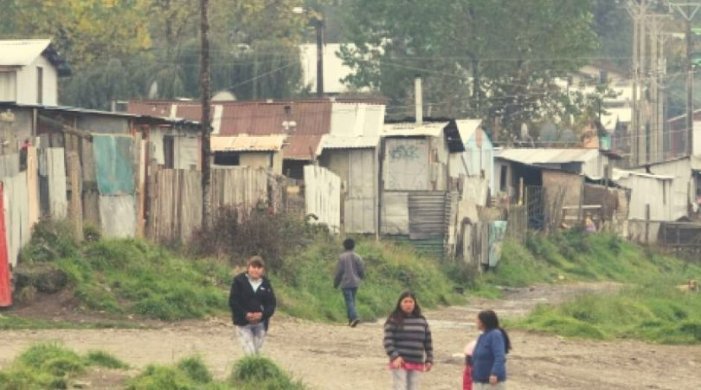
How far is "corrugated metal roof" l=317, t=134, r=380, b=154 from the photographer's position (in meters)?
41.5

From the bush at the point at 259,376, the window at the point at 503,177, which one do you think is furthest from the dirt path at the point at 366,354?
the window at the point at 503,177

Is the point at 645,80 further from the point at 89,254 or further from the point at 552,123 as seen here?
the point at 89,254

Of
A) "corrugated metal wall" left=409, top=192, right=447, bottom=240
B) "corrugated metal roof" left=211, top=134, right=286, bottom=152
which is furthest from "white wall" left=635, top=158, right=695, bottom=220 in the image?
"corrugated metal roof" left=211, top=134, right=286, bottom=152

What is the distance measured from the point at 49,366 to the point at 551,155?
147ft

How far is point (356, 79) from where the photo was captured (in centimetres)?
8169

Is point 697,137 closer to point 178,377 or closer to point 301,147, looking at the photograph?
point 301,147

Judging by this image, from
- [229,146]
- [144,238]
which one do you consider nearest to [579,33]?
[229,146]

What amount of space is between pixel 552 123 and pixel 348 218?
34119mm

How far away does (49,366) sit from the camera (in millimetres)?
17812

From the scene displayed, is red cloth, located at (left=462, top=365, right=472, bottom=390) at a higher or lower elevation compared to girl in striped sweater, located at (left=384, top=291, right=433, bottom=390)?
lower

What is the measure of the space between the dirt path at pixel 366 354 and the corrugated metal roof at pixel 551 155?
31.5 meters

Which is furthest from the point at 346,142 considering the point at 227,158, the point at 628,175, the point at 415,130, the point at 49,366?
the point at 628,175

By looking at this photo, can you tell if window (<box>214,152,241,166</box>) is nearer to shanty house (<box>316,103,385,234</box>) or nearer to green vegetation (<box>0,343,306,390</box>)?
shanty house (<box>316,103,385,234</box>)

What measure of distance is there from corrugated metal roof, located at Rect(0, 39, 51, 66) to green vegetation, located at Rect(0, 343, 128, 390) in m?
25.1
